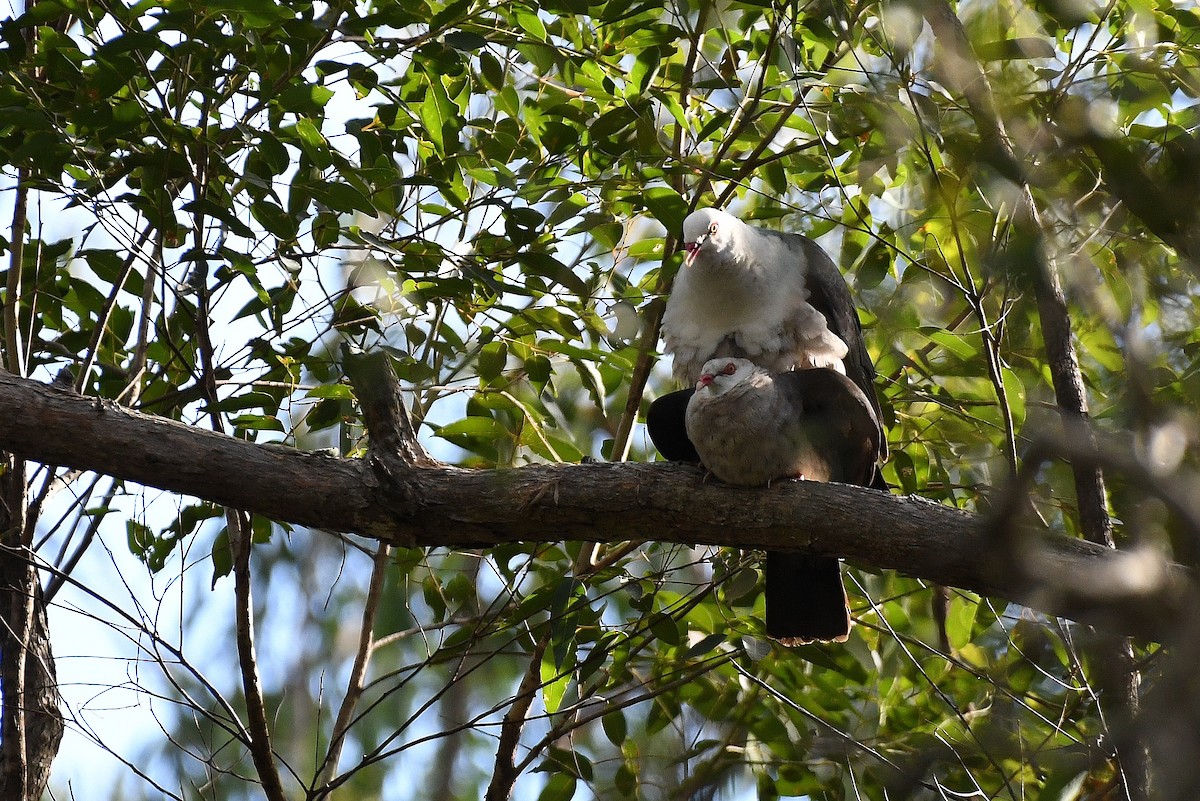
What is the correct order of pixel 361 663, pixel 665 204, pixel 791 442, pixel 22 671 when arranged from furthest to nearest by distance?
pixel 361 663, pixel 665 204, pixel 22 671, pixel 791 442

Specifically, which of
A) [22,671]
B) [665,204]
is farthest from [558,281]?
[22,671]

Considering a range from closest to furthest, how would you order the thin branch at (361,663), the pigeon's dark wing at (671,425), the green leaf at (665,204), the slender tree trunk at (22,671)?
the slender tree trunk at (22,671)
the thin branch at (361,663)
the green leaf at (665,204)
the pigeon's dark wing at (671,425)

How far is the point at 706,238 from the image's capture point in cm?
349

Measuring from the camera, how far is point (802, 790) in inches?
125

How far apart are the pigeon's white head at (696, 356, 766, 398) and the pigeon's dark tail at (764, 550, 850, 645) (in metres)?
0.56

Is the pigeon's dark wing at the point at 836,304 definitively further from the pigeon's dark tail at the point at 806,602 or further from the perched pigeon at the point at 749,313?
the pigeon's dark tail at the point at 806,602

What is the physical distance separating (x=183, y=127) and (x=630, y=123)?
1353 millimetres

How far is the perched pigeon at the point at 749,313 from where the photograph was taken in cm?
348

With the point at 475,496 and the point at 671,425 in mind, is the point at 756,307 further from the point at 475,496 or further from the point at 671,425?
the point at 475,496

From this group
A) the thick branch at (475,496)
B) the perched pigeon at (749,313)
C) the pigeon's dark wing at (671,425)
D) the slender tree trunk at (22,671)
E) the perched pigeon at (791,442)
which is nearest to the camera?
the thick branch at (475,496)

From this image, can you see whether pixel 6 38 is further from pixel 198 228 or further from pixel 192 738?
pixel 192 738

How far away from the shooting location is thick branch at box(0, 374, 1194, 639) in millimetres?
2582

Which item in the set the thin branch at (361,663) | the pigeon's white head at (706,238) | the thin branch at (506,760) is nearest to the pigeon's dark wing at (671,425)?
the pigeon's white head at (706,238)

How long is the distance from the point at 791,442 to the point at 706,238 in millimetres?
890
